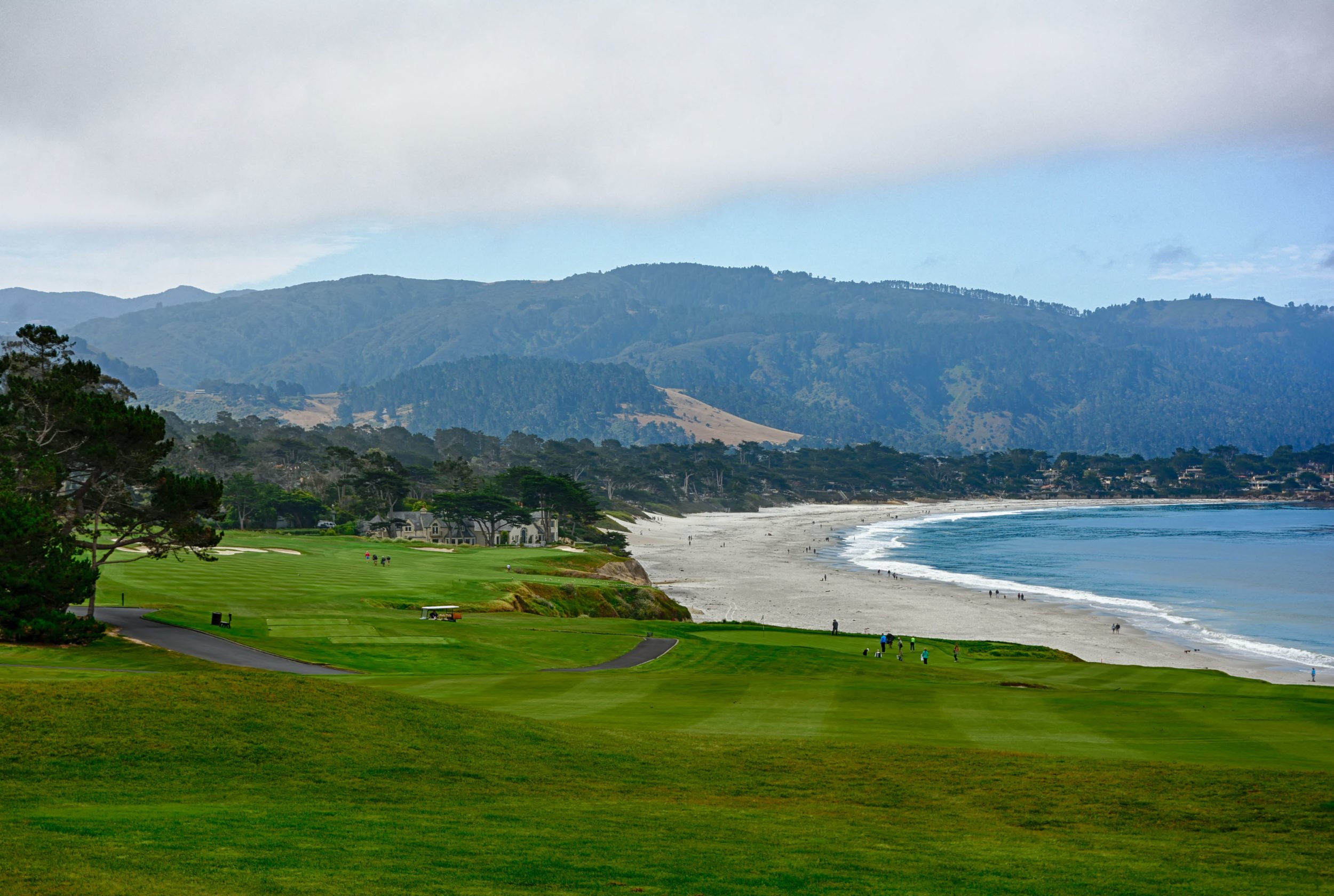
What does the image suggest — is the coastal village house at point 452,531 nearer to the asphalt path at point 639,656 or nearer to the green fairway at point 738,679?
the green fairway at point 738,679

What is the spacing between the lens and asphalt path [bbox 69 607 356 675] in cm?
2912

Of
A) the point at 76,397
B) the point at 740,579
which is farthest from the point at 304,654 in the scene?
the point at 740,579

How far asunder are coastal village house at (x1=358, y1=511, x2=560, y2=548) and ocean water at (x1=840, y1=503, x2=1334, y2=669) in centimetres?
3427

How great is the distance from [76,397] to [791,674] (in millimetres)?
26085

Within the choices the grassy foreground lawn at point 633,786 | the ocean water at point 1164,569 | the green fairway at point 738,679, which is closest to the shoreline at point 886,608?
the ocean water at point 1164,569

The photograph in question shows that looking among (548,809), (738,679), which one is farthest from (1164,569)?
(548,809)

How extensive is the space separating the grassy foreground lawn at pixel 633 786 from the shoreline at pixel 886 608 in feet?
89.3

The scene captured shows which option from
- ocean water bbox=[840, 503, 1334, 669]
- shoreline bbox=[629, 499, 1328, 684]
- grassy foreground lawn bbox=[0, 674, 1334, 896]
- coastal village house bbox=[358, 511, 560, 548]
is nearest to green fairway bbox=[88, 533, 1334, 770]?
grassy foreground lawn bbox=[0, 674, 1334, 896]

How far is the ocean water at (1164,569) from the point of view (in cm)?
6488

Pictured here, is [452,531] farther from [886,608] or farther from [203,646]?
[203,646]

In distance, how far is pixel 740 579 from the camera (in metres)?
91.6

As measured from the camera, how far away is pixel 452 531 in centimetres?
10738

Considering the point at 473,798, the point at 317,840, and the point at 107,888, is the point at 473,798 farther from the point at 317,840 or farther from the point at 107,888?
the point at 107,888

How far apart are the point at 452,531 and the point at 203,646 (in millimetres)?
76623
